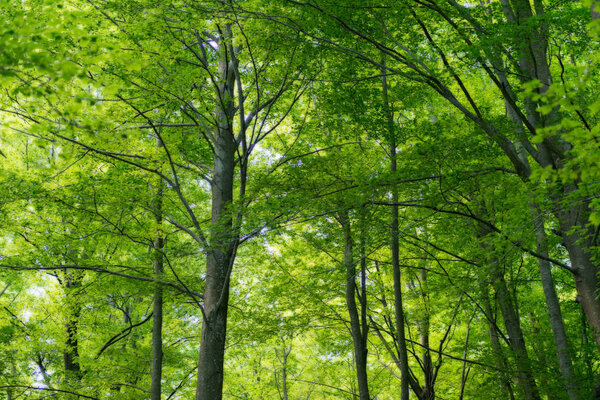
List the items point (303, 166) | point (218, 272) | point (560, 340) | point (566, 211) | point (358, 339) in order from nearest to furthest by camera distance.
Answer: point (566, 211), point (560, 340), point (218, 272), point (303, 166), point (358, 339)

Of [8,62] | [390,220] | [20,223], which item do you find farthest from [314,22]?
[20,223]

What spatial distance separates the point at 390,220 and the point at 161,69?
3.92 meters

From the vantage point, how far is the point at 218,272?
241 inches

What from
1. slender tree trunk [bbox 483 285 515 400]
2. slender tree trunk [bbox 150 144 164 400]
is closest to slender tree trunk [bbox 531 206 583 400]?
slender tree trunk [bbox 483 285 515 400]

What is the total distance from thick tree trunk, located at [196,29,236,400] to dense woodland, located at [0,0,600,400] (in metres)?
0.03

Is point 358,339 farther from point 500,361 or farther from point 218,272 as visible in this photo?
point 218,272

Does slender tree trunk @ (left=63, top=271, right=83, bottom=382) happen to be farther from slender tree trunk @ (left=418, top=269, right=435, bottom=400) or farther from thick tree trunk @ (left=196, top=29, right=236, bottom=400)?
slender tree trunk @ (left=418, top=269, right=435, bottom=400)

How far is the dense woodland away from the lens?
181 inches

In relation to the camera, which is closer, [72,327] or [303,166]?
[303,166]

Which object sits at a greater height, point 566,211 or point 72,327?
point 566,211

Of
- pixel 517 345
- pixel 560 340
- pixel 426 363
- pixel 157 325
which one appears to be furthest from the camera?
pixel 426 363

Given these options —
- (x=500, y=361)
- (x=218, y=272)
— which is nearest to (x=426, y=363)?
(x=500, y=361)

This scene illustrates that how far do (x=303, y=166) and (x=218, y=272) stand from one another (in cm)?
191

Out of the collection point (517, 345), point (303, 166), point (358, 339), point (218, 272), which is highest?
point (303, 166)
